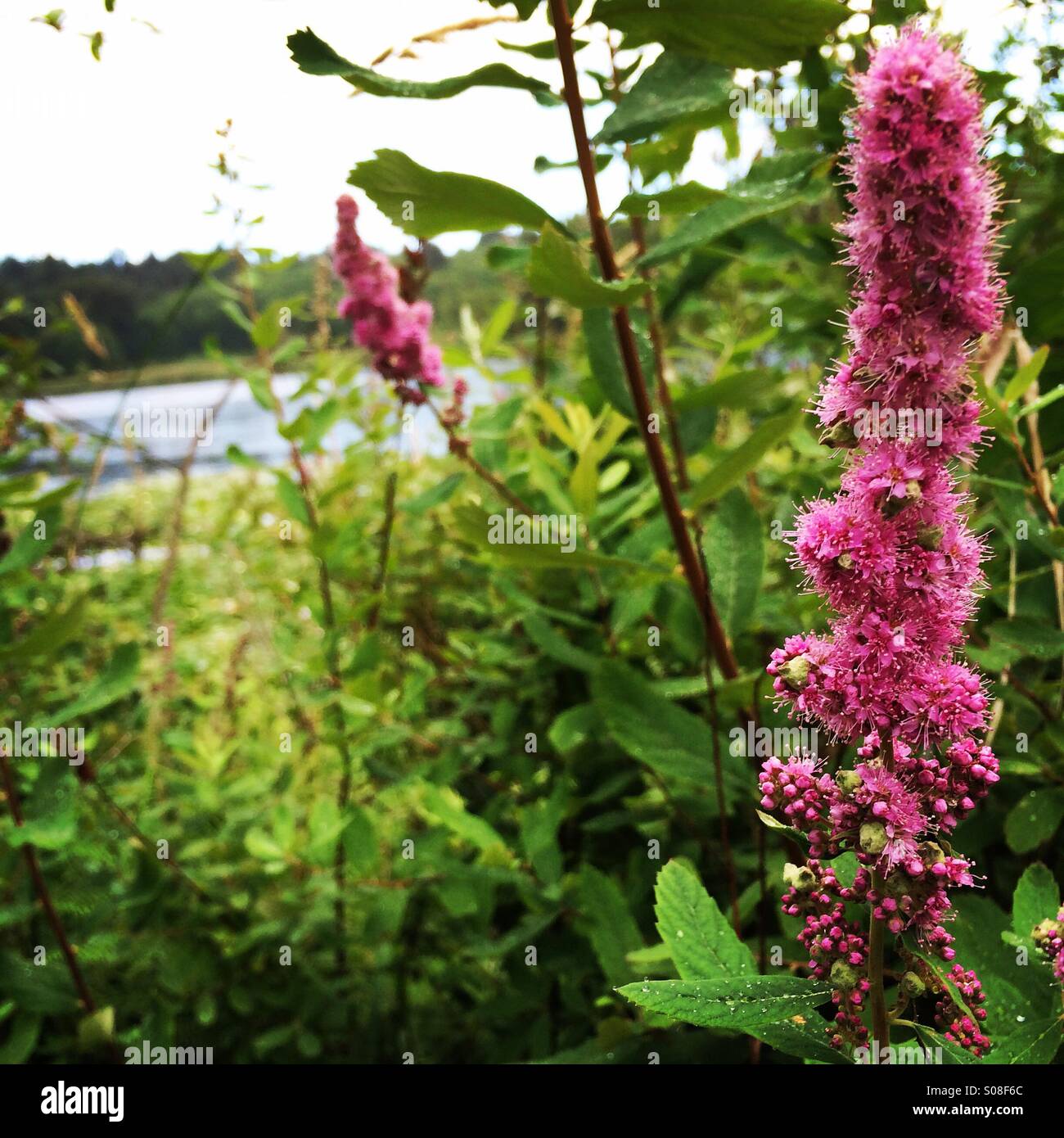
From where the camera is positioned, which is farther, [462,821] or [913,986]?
[462,821]

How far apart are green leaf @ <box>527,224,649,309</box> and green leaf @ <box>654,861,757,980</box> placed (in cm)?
59

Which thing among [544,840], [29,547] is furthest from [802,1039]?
[29,547]

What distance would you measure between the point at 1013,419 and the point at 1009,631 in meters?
0.26

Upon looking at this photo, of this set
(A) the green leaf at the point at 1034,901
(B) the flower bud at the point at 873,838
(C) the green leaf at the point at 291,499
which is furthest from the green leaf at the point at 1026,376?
(C) the green leaf at the point at 291,499

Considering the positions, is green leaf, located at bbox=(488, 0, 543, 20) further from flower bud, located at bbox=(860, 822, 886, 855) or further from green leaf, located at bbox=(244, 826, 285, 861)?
green leaf, located at bbox=(244, 826, 285, 861)

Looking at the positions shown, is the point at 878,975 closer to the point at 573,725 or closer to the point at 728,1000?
the point at 728,1000

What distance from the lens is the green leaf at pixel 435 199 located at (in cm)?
93

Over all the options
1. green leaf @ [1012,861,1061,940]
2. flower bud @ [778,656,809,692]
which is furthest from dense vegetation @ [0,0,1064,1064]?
flower bud @ [778,656,809,692]

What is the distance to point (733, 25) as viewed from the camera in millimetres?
975

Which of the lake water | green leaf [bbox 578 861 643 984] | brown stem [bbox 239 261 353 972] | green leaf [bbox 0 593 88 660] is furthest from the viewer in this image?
the lake water

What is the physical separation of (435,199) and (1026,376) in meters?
0.75

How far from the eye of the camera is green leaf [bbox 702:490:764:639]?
1.22 m

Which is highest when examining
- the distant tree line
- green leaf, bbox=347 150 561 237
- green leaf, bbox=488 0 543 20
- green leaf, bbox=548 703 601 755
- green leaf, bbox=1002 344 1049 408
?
the distant tree line
